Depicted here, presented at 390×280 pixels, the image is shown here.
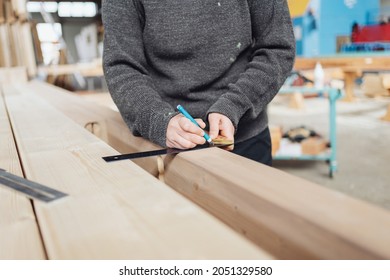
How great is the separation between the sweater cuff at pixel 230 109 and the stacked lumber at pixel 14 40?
3.40 meters

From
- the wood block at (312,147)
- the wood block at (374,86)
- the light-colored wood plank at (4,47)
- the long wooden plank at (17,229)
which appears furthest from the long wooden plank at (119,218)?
the wood block at (374,86)

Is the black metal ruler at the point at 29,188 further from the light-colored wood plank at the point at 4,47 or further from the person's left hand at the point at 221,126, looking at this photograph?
the light-colored wood plank at the point at 4,47

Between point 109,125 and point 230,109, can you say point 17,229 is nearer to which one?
point 230,109

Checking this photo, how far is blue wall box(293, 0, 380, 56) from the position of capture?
939 cm

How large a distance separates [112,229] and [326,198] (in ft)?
0.92

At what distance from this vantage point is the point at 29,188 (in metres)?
0.63

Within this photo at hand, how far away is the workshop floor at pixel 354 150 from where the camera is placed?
292 centimetres

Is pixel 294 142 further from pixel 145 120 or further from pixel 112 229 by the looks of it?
pixel 112 229

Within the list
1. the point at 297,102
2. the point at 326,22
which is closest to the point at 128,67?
the point at 297,102

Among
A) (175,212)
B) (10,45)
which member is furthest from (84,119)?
(10,45)

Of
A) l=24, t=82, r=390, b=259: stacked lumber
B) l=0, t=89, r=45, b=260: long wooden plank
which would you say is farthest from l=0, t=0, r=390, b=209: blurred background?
l=0, t=89, r=45, b=260: long wooden plank

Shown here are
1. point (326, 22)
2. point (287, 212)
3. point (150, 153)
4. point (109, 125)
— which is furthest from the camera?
point (326, 22)

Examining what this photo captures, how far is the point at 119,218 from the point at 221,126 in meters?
0.49

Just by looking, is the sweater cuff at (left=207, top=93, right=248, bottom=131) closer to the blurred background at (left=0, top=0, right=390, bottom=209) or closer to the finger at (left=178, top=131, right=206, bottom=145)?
the finger at (left=178, top=131, right=206, bottom=145)
